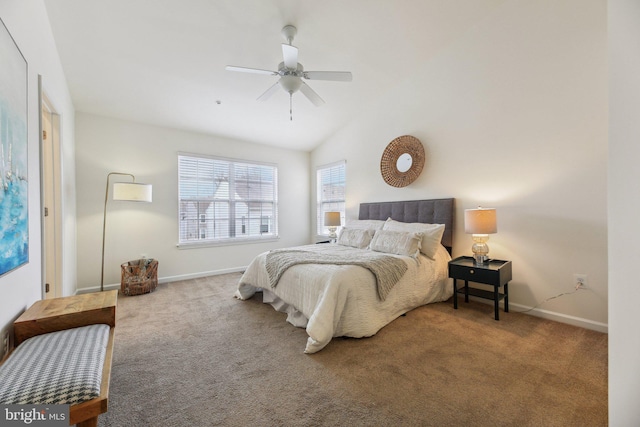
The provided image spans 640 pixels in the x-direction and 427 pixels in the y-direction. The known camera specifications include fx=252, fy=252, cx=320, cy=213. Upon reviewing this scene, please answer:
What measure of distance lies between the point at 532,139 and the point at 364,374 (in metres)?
2.91

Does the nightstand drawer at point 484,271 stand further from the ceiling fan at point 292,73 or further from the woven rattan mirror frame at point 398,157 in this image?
the ceiling fan at point 292,73

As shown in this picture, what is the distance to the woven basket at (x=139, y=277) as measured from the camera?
3504mm

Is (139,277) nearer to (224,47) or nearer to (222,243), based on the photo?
(222,243)

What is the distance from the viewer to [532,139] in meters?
2.71

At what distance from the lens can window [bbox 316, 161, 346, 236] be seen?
509 cm

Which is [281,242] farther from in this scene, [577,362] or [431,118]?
[577,362]

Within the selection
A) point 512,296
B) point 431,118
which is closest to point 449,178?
point 431,118

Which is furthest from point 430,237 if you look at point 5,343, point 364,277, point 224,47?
point 5,343

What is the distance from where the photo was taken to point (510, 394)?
60.9 inches

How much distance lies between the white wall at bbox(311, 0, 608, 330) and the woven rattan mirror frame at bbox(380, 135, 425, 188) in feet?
0.44

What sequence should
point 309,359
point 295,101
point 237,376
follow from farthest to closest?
point 295,101 → point 309,359 → point 237,376

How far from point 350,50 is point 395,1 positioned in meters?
0.69

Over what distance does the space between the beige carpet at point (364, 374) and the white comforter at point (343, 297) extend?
12cm

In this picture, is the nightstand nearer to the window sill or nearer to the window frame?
the window frame
